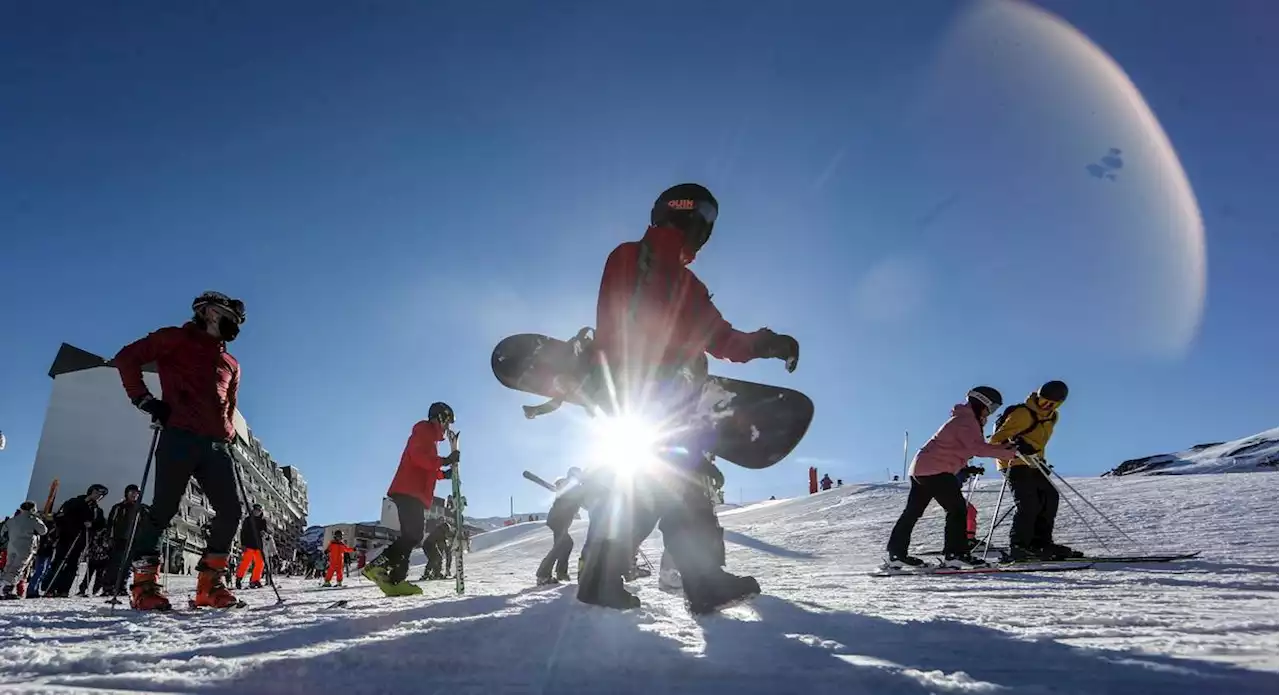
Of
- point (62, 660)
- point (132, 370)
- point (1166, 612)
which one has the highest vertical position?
point (132, 370)

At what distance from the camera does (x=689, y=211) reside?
3320mm

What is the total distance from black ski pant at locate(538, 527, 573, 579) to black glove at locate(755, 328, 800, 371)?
5.58 metres

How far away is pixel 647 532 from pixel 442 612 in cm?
103

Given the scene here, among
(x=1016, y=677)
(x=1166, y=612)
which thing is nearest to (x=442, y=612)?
(x=1016, y=677)

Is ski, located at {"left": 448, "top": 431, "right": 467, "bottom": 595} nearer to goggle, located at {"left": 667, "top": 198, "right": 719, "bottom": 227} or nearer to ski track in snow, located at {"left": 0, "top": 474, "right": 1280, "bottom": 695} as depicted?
ski track in snow, located at {"left": 0, "top": 474, "right": 1280, "bottom": 695}

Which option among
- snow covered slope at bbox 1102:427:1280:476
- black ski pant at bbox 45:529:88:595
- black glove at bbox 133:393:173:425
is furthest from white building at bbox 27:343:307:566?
snow covered slope at bbox 1102:427:1280:476

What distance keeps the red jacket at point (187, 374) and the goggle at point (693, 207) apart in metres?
3.63

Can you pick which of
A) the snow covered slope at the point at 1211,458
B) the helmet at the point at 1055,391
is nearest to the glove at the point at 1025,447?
the helmet at the point at 1055,391

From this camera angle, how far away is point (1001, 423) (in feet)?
27.3

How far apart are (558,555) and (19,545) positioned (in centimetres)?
832

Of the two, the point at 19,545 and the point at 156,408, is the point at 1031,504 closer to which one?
the point at 156,408

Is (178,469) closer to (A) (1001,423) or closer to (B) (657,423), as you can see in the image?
(B) (657,423)

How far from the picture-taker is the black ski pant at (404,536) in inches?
245

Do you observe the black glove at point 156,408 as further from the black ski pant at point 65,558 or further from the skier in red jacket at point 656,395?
the black ski pant at point 65,558
